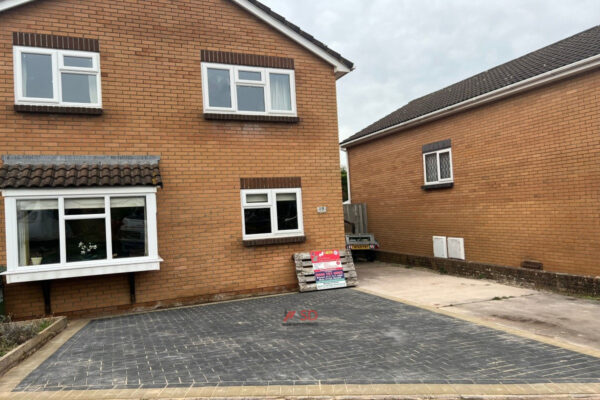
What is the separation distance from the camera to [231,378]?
15.5 feet

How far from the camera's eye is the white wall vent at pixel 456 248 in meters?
12.2

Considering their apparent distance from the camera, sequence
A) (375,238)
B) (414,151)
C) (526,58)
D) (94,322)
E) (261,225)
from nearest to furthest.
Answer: (94,322) < (261,225) < (526,58) < (414,151) < (375,238)

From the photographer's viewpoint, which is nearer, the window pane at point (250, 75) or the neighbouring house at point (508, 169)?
the neighbouring house at point (508, 169)

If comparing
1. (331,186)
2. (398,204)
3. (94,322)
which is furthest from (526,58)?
(94,322)

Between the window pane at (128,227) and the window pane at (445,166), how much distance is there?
8958mm

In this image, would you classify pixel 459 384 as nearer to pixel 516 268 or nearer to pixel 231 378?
pixel 231 378

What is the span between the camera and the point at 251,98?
9.70 m

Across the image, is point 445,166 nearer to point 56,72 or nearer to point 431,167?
point 431,167

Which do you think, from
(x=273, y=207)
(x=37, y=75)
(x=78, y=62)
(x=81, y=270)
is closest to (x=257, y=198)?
(x=273, y=207)

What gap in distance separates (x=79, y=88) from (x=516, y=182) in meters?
10.3

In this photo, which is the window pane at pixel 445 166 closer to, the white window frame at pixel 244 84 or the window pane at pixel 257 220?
the white window frame at pixel 244 84

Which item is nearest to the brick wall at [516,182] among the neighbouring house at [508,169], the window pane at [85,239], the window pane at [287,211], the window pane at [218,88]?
the neighbouring house at [508,169]

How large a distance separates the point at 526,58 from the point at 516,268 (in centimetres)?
666

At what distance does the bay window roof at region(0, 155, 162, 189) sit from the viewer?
24.0 feet
